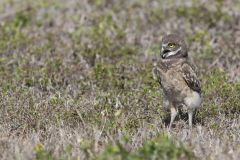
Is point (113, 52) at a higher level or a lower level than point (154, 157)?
lower

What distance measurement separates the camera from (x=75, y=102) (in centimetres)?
848

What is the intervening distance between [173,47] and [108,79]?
1.93 meters

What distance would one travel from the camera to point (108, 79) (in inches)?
383

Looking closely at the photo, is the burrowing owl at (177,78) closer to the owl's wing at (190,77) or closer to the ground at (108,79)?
the owl's wing at (190,77)

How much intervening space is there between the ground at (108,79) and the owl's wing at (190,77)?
1.36ft

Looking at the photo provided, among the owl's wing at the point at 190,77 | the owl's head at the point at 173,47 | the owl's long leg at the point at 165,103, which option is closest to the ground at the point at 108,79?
the owl's long leg at the point at 165,103

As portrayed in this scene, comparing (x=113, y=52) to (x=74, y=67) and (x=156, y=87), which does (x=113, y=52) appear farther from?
(x=156, y=87)

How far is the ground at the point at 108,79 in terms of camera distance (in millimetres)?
6535

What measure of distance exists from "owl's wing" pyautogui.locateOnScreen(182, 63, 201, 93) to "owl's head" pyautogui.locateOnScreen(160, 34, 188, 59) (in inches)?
5.9

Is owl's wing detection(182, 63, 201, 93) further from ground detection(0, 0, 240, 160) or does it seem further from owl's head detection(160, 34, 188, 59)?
ground detection(0, 0, 240, 160)

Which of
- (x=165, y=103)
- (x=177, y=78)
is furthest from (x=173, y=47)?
(x=165, y=103)

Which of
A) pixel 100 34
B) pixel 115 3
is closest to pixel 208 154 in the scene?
pixel 100 34

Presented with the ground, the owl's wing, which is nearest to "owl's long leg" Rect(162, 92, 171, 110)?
the ground

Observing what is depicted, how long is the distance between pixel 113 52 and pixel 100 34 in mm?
931
